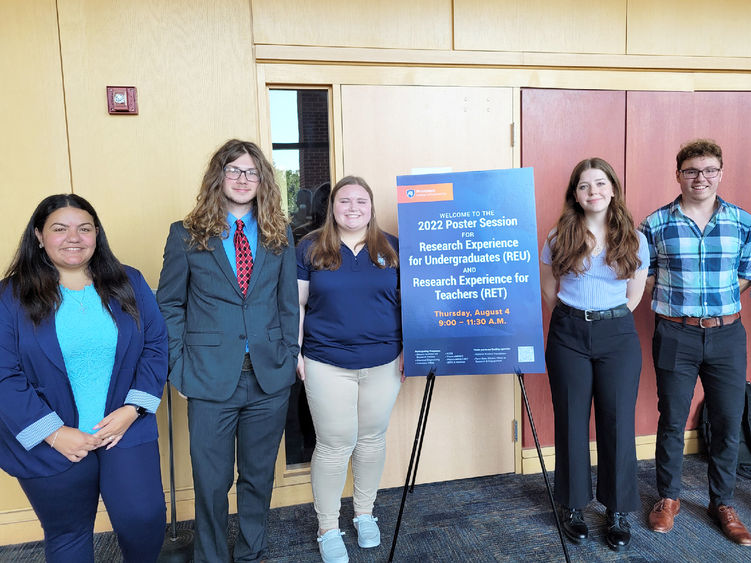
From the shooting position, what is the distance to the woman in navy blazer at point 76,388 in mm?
1608

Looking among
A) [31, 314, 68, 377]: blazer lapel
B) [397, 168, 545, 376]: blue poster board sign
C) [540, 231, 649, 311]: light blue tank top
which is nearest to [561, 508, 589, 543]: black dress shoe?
[397, 168, 545, 376]: blue poster board sign

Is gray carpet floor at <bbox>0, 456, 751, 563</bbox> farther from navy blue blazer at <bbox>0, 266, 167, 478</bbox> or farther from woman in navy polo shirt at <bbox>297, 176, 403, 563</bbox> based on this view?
navy blue blazer at <bbox>0, 266, 167, 478</bbox>

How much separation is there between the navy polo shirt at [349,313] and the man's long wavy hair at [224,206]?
0.26 m

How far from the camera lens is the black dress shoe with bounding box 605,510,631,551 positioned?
2.32 m

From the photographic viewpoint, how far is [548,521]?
2586 mm

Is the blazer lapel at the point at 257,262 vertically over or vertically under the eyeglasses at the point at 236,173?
under

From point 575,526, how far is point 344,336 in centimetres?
142

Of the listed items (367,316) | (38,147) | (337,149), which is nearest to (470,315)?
(367,316)

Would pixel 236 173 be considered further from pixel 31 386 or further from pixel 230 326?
pixel 31 386

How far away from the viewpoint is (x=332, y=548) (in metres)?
2.29

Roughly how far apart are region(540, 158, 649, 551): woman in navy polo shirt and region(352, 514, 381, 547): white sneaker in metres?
0.88

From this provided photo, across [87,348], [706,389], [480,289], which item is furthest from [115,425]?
[706,389]

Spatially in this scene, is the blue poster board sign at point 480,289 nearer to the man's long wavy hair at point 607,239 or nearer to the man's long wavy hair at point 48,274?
the man's long wavy hair at point 607,239

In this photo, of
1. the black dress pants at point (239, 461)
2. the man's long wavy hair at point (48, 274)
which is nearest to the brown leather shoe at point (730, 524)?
the black dress pants at point (239, 461)
